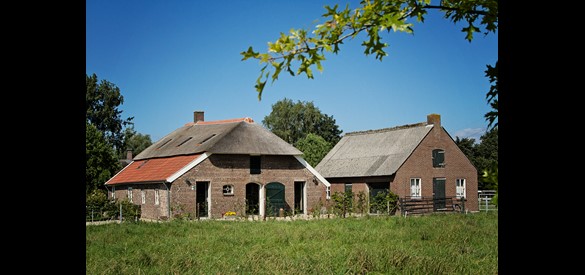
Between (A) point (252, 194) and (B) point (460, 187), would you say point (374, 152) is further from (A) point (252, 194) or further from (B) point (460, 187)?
(A) point (252, 194)

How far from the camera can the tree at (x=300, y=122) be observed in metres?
65.6

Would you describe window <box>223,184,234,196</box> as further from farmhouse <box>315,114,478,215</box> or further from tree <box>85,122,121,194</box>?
tree <box>85,122,121,194</box>

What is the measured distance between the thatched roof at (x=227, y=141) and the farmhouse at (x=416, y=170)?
5.18 metres

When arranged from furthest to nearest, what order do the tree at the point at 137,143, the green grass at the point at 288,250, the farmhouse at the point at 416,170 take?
1. the tree at the point at 137,143
2. the farmhouse at the point at 416,170
3. the green grass at the point at 288,250

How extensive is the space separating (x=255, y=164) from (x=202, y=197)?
314cm

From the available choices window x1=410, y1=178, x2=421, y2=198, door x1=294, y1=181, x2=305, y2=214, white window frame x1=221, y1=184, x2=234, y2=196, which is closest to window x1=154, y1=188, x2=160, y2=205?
white window frame x1=221, y1=184, x2=234, y2=196

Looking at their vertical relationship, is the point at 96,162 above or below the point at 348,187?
above

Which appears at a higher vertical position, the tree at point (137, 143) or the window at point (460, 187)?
the tree at point (137, 143)

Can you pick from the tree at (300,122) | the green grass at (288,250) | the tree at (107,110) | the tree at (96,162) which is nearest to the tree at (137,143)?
the tree at (107,110)

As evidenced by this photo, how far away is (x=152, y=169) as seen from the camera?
3095 centimetres

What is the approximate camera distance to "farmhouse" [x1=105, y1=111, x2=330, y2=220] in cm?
Result: 2745

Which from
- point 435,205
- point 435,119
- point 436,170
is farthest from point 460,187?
point 435,119

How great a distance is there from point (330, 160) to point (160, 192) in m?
14.0

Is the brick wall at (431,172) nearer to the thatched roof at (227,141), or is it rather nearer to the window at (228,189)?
the thatched roof at (227,141)
